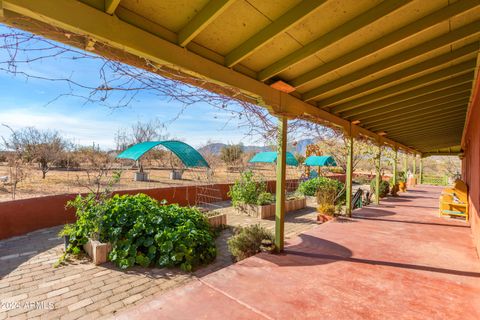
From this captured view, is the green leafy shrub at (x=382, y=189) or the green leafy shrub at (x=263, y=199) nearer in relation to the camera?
the green leafy shrub at (x=263, y=199)

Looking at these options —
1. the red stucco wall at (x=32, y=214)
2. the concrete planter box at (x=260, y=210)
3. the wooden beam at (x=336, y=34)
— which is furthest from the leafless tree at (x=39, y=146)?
the wooden beam at (x=336, y=34)

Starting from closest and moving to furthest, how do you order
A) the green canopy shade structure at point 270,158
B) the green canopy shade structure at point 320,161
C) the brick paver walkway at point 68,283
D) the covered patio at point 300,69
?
1. the covered patio at point 300,69
2. the brick paver walkway at point 68,283
3. the green canopy shade structure at point 270,158
4. the green canopy shade structure at point 320,161

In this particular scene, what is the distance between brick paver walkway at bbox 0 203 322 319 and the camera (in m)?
2.77

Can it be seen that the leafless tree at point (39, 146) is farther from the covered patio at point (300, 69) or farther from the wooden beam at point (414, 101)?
the wooden beam at point (414, 101)

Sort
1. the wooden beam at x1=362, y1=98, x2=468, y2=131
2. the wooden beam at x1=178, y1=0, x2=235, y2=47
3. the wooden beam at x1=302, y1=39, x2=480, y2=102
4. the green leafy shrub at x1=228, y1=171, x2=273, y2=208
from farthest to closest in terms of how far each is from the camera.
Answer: the green leafy shrub at x1=228, y1=171, x2=273, y2=208, the wooden beam at x1=362, y1=98, x2=468, y2=131, the wooden beam at x1=302, y1=39, x2=480, y2=102, the wooden beam at x1=178, y1=0, x2=235, y2=47

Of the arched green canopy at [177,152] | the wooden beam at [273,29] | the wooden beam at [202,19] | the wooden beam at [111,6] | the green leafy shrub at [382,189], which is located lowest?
the green leafy shrub at [382,189]

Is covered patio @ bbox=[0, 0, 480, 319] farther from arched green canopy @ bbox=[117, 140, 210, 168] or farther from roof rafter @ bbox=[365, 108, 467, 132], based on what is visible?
arched green canopy @ bbox=[117, 140, 210, 168]

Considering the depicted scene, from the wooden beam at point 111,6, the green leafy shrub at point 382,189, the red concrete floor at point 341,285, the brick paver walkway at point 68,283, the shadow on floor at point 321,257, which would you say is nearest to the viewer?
the wooden beam at point 111,6

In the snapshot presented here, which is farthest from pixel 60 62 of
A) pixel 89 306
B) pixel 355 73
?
pixel 355 73

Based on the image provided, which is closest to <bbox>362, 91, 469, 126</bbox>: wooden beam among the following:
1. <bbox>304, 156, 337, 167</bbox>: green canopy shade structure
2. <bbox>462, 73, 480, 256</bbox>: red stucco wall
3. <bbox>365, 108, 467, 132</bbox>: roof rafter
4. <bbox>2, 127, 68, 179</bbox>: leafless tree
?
<bbox>462, 73, 480, 256</bbox>: red stucco wall

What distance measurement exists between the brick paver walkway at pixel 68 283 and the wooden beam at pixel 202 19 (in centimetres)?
295

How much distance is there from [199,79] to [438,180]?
26.4m

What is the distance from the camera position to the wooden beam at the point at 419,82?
3485 mm

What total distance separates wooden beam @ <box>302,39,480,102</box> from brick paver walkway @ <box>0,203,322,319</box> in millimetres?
3402
